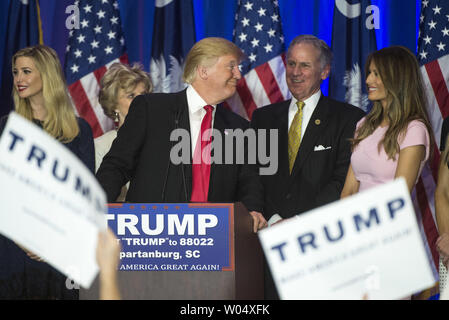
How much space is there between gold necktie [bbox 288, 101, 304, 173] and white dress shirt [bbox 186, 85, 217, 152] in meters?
0.74

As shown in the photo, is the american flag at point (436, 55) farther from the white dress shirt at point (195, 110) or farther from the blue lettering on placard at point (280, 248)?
the blue lettering on placard at point (280, 248)

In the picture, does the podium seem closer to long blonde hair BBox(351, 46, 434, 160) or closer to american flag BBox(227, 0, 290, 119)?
long blonde hair BBox(351, 46, 434, 160)

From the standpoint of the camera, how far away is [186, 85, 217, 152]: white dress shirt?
3646mm

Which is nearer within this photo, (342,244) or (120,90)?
(342,244)

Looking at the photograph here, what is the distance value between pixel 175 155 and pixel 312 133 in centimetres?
111

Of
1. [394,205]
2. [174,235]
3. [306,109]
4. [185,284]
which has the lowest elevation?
[185,284]

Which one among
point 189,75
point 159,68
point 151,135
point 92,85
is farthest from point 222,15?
point 151,135

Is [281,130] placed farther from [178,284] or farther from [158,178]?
[178,284]

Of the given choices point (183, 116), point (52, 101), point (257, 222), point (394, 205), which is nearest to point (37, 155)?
point (394, 205)

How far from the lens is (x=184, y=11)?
5219 mm

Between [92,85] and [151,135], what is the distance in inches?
75.7

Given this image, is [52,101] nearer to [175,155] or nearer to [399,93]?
[175,155]

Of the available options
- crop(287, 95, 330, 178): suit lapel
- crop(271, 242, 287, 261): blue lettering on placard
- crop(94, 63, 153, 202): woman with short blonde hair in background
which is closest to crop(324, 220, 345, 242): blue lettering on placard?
crop(271, 242, 287, 261): blue lettering on placard

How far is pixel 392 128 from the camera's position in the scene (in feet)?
11.0
